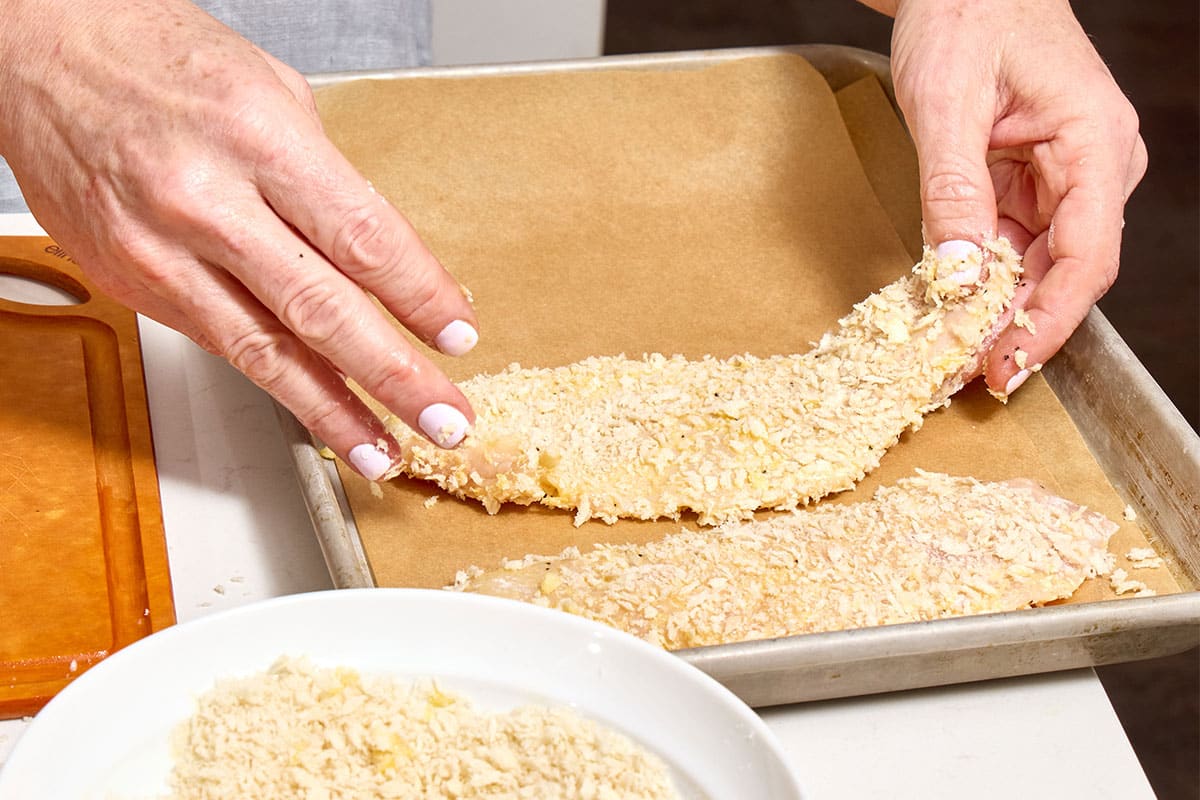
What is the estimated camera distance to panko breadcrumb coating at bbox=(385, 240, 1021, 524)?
51.5 inches

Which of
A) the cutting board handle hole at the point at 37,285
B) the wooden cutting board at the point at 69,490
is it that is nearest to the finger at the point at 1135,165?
the wooden cutting board at the point at 69,490

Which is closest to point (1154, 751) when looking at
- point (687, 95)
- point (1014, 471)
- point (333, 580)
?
point (1014, 471)

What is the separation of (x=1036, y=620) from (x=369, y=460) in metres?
0.63

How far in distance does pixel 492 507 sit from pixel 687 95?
97 cm

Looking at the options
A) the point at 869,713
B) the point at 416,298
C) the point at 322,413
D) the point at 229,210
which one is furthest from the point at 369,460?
the point at 869,713

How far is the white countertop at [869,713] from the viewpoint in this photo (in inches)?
41.5

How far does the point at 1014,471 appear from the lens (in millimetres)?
1396

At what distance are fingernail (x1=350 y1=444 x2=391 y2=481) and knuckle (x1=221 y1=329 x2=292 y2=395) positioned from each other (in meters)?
0.10

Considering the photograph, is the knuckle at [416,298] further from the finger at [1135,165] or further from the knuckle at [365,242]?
the finger at [1135,165]

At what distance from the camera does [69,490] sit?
1.29 meters

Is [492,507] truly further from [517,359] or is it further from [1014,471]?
[1014,471]

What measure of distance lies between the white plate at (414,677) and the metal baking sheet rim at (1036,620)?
0.40 ft

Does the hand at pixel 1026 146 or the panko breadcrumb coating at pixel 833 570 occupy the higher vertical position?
the hand at pixel 1026 146

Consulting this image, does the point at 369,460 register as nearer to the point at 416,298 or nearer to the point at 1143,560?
the point at 416,298
